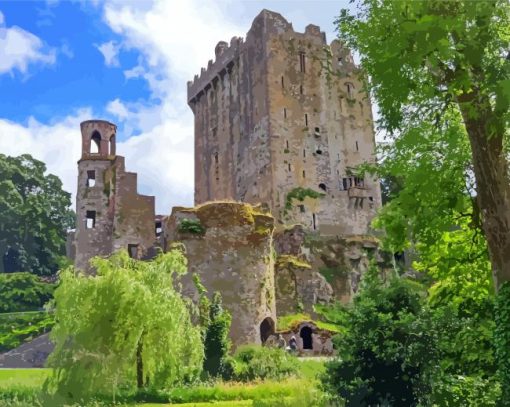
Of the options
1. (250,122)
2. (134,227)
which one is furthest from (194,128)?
(134,227)

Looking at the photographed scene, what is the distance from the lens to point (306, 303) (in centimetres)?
3894

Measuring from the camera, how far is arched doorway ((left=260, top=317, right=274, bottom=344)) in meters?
32.8

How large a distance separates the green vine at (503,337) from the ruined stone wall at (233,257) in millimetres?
20375

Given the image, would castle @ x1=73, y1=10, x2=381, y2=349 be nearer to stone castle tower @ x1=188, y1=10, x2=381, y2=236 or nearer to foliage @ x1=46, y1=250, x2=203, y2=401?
stone castle tower @ x1=188, y1=10, x2=381, y2=236

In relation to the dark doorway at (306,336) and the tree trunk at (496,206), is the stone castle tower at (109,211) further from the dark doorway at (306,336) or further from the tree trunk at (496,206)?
the tree trunk at (496,206)

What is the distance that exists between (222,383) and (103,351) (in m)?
5.24

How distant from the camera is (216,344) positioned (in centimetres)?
2492

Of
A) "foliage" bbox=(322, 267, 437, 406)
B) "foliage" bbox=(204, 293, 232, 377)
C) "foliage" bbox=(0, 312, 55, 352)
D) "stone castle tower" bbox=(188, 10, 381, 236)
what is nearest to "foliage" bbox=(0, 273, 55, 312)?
"foliage" bbox=(0, 312, 55, 352)

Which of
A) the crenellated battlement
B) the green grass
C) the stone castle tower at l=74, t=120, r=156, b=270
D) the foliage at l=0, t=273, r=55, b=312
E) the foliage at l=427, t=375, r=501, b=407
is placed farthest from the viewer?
the crenellated battlement

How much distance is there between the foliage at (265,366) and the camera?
23.5m

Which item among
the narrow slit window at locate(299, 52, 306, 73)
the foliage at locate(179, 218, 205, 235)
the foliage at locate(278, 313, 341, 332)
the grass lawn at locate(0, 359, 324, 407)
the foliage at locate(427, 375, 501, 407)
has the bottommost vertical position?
the grass lawn at locate(0, 359, 324, 407)

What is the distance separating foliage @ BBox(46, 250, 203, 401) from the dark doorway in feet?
49.9

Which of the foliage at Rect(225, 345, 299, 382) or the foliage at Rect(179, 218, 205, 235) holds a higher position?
the foliage at Rect(179, 218, 205, 235)

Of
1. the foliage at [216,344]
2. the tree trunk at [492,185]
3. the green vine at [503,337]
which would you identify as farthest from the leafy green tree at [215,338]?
the tree trunk at [492,185]
